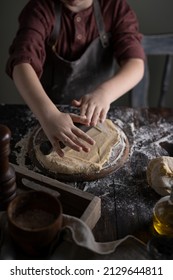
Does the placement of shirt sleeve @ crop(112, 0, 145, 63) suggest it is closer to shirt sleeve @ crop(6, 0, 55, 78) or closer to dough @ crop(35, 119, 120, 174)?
shirt sleeve @ crop(6, 0, 55, 78)

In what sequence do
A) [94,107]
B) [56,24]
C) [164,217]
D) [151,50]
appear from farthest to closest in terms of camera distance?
[151,50] < [56,24] < [94,107] < [164,217]

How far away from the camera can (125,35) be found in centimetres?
119

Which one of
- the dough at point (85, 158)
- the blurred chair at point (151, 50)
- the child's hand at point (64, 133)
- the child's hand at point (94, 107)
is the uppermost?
the child's hand at point (64, 133)

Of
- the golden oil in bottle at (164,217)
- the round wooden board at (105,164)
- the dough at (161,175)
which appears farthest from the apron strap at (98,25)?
the golden oil in bottle at (164,217)

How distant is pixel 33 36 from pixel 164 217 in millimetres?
674

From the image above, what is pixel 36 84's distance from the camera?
1.03 m

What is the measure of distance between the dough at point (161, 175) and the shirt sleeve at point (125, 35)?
46 centimetres

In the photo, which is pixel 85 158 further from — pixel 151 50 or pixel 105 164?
pixel 151 50

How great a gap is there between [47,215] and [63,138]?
11.9 inches

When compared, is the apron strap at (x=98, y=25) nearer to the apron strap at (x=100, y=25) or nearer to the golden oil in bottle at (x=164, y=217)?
the apron strap at (x=100, y=25)

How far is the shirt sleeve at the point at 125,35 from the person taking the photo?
118 centimetres

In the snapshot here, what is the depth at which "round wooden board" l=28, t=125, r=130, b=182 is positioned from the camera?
89 cm

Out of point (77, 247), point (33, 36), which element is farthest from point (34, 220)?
point (33, 36)
